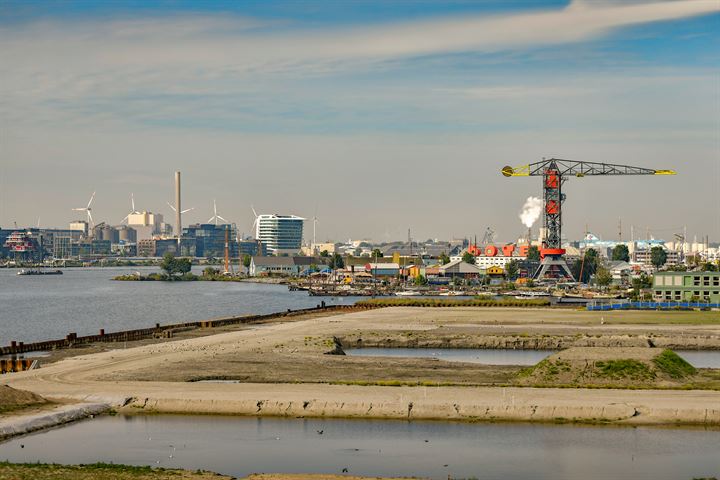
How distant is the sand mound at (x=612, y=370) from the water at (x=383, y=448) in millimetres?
11338

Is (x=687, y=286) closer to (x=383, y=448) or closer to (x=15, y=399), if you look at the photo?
(x=383, y=448)

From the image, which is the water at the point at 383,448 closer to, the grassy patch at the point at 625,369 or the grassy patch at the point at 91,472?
the grassy patch at the point at 91,472

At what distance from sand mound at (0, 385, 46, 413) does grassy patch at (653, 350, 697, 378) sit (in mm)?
33350

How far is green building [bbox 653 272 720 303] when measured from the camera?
155 metres

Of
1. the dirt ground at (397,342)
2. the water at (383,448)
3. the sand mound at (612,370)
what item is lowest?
the water at (383,448)

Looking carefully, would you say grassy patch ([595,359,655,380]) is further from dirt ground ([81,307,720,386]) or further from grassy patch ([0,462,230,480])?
grassy patch ([0,462,230,480])

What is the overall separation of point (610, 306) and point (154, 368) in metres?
97.3

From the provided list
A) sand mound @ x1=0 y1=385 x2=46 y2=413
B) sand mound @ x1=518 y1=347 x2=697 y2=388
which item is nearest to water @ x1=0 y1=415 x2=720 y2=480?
sand mound @ x1=0 y1=385 x2=46 y2=413

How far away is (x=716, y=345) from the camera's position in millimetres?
95875

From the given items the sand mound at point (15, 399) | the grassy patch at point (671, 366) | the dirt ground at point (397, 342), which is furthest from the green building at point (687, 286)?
the sand mound at point (15, 399)

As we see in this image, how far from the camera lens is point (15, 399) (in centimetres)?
5394

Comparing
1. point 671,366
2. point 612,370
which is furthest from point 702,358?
point 612,370

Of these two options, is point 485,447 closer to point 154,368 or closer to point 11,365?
point 154,368

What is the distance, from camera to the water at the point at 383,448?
43094 millimetres
